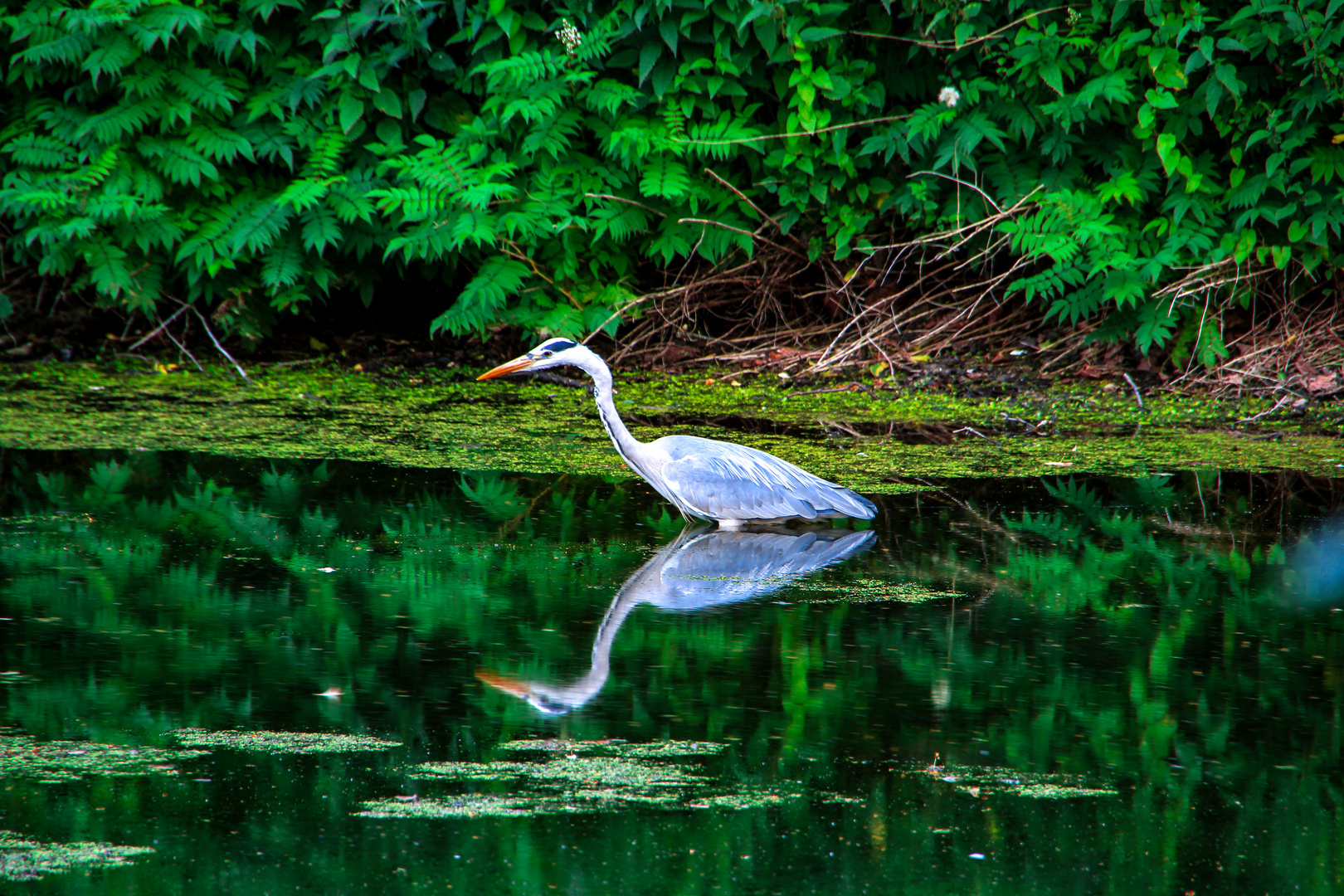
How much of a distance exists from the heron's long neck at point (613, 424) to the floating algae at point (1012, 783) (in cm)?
240

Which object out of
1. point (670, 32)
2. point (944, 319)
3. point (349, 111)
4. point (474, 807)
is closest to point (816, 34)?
point (670, 32)

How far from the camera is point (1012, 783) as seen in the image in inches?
105

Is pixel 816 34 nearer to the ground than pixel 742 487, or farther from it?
farther from it

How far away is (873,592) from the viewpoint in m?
4.01

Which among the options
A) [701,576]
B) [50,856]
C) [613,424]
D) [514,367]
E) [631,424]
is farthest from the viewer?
[631,424]

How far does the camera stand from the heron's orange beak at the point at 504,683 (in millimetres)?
3143

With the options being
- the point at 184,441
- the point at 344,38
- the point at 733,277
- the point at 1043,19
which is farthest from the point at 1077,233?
the point at 184,441

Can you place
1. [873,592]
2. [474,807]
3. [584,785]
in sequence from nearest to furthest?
[474,807]
[584,785]
[873,592]

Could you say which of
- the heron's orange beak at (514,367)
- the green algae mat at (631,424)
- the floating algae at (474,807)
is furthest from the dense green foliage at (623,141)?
the floating algae at (474,807)

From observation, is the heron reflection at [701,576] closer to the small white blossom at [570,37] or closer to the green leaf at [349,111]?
the small white blossom at [570,37]

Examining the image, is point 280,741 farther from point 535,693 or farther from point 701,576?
point 701,576

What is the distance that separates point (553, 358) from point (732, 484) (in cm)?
103

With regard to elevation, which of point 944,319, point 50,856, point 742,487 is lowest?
point 50,856

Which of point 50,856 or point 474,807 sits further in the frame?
point 474,807
